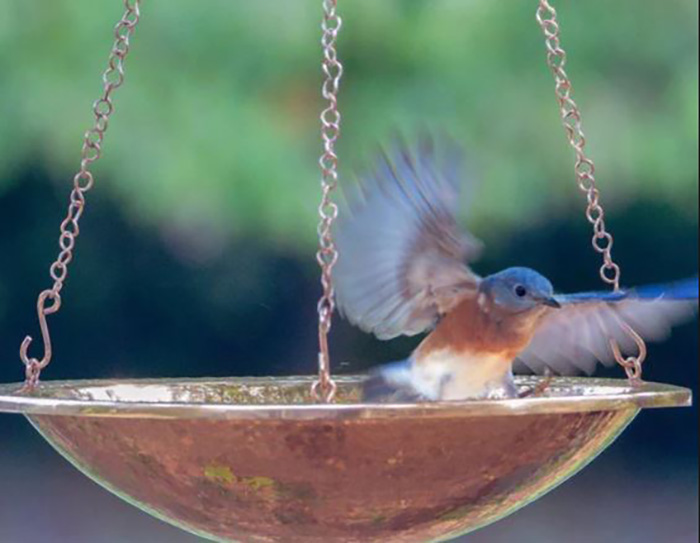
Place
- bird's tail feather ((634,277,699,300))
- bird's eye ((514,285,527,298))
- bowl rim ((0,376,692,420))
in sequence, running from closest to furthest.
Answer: bowl rim ((0,376,692,420)) → bird's tail feather ((634,277,699,300)) → bird's eye ((514,285,527,298))

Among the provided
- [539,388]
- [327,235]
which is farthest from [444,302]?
[327,235]

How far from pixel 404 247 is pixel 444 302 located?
17 centimetres

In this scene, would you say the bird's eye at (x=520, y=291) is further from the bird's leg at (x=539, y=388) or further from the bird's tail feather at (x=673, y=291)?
the bird's tail feather at (x=673, y=291)

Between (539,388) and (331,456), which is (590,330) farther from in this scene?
(331,456)

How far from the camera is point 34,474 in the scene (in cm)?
662

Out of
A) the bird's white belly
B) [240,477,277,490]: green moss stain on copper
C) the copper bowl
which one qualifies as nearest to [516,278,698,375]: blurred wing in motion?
the bird's white belly

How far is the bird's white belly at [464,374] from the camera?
2.46 meters

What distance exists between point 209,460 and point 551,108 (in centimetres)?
327

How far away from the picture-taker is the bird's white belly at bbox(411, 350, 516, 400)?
246 cm

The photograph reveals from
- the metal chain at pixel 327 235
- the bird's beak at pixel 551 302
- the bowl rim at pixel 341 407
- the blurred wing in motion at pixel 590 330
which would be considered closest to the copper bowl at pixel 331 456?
the bowl rim at pixel 341 407

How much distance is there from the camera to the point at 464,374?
8.16 feet

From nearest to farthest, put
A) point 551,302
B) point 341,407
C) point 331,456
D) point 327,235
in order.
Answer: point 341,407 → point 331,456 → point 327,235 → point 551,302

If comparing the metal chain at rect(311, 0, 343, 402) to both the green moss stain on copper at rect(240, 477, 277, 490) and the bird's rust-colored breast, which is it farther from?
the bird's rust-colored breast

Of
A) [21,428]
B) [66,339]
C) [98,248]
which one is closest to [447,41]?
[98,248]
